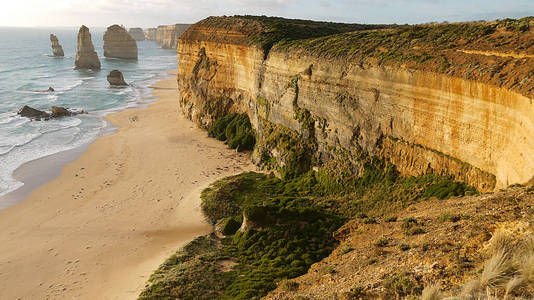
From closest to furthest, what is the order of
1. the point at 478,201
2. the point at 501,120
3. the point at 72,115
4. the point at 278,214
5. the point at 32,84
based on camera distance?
1. the point at 478,201
2. the point at 501,120
3. the point at 278,214
4. the point at 72,115
5. the point at 32,84

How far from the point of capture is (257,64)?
31.4m

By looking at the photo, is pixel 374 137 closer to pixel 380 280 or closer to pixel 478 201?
pixel 478 201

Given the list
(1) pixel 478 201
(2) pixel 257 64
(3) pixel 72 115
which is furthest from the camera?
(3) pixel 72 115

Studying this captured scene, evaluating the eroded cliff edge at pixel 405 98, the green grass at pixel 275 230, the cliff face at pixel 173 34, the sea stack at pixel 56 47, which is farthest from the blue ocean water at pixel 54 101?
the cliff face at pixel 173 34

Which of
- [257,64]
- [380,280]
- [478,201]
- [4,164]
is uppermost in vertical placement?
[257,64]

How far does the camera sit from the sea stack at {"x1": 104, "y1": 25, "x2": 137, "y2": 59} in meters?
120

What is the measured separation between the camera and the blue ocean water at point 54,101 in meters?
36.6

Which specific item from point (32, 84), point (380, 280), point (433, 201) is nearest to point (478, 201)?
point (433, 201)

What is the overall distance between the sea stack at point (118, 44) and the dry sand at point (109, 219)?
307 ft

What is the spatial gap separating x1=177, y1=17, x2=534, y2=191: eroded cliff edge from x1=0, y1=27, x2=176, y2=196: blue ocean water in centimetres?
2098

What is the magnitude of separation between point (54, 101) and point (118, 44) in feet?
226

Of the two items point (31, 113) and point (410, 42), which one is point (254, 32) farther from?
point (31, 113)

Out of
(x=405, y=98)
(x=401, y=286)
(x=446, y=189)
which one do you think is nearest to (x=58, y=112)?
(x=405, y=98)

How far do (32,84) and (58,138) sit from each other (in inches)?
1583
